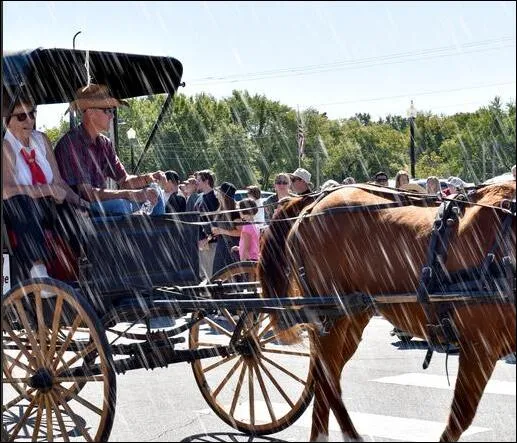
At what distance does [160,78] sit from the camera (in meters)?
8.34

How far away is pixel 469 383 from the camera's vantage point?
5.38 metres

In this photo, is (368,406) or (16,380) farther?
(368,406)

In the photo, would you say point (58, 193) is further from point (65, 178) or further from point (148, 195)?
point (148, 195)

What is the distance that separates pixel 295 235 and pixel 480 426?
6.25ft

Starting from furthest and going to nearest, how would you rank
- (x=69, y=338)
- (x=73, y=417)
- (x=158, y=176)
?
(x=158, y=176) → (x=69, y=338) → (x=73, y=417)

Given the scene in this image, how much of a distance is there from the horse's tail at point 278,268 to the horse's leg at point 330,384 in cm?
38


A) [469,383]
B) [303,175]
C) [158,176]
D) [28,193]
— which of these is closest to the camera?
[469,383]

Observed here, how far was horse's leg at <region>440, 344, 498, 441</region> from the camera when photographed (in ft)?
17.6

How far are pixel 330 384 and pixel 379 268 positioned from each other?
86cm

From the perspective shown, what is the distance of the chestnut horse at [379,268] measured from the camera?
543 cm

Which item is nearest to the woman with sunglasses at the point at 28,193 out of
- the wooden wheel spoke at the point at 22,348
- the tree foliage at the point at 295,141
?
the wooden wheel spoke at the point at 22,348

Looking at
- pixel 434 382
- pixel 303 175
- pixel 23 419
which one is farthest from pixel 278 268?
pixel 303 175

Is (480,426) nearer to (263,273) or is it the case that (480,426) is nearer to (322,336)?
(322,336)

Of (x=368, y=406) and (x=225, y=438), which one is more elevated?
(x=225, y=438)
